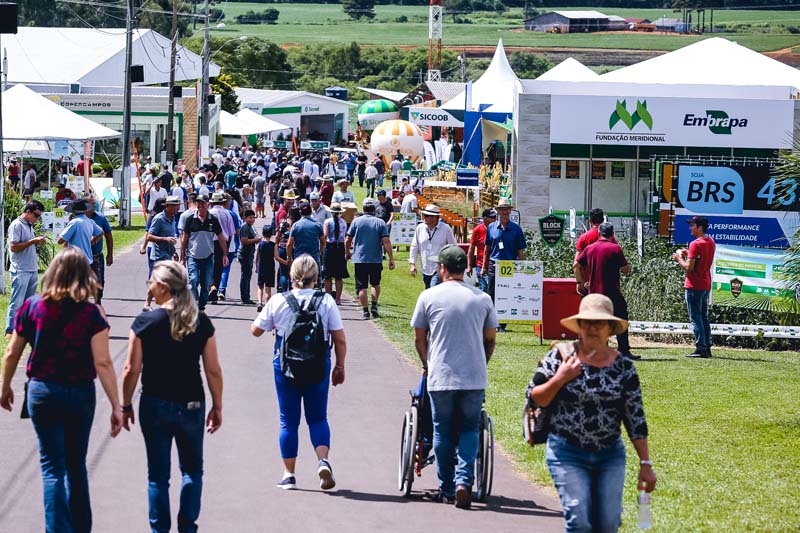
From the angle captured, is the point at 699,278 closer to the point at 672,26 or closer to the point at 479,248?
the point at 479,248

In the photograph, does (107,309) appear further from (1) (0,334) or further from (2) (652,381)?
(2) (652,381)

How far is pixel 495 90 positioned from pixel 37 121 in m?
20.9

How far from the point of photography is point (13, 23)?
19969mm

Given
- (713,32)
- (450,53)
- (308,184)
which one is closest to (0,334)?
(308,184)

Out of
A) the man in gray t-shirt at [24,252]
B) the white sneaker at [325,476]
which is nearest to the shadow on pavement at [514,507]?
the white sneaker at [325,476]

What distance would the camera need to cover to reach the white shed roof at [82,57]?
2709 inches

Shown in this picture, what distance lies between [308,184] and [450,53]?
112313 millimetres

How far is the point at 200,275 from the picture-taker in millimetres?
17625

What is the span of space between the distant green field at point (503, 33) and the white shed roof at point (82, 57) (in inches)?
2782

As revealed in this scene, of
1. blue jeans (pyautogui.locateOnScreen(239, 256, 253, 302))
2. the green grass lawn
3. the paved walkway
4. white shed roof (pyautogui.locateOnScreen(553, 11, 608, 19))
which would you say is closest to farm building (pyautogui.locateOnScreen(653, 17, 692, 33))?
white shed roof (pyautogui.locateOnScreen(553, 11, 608, 19))

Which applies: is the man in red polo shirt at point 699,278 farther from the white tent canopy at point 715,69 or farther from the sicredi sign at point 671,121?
the white tent canopy at point 715,69

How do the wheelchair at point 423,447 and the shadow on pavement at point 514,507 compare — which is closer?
the shadow on pavement at point 514,507

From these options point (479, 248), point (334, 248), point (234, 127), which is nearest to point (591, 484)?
point (479, 248)

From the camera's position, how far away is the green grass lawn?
28.7ft
